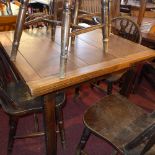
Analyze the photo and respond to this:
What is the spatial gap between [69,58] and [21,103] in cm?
44

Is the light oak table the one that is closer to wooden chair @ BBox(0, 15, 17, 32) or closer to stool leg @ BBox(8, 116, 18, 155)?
stool leg @ BBox(8, 116, 18, 155)

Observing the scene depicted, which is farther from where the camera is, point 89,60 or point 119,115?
point 119,115

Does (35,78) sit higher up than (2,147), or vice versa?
(35,78)

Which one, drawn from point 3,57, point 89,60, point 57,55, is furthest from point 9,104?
point 89,60

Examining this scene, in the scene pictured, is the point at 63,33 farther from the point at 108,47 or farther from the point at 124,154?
the point at 124,154

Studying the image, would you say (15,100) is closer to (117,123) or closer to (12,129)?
(12,129)

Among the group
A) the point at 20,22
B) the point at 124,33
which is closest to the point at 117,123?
the point at 20,22

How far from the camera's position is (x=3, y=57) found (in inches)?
51.8

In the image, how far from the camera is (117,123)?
1.17 meters

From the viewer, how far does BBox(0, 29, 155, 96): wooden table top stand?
871mm

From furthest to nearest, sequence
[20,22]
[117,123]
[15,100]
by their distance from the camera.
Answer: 1. [15,100]
2. [117,123]
3. [20,22]

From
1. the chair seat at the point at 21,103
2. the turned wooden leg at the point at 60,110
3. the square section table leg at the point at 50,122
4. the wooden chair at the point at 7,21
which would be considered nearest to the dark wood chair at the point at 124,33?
the turned wooden leg at the point at 60,110

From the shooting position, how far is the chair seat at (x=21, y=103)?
119 centimetres

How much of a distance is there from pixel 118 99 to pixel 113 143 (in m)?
0.37
